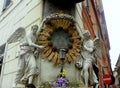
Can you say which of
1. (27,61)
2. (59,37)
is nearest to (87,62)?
(59,37)

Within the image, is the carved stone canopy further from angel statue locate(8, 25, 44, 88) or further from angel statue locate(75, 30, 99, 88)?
angel statue locate(8, 25, 44, 88)

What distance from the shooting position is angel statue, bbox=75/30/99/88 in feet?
22.2

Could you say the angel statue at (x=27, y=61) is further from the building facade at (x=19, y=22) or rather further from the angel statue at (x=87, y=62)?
the angel statue at (x=87, y=62)

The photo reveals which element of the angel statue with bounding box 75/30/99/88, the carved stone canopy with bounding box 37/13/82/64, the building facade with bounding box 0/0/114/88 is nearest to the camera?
the angel statue with bounding box 75/30/99/88

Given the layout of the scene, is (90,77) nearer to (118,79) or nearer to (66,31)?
(66,31)

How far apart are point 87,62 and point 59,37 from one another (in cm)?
98

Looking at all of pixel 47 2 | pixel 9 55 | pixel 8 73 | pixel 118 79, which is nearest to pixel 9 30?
pixel 9 55

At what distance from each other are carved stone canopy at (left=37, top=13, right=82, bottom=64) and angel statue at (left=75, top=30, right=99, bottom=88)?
15cm

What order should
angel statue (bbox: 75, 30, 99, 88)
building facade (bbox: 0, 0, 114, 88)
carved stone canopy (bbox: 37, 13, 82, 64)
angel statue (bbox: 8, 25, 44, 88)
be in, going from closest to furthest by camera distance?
angel statue (bbox: 8, 25, 44, 88) < angel statue (bbox: 75, 30, 99, 88) < carved stone canopy (bbox: 37, 13, 82, 64) < building facade (bbox: 0, 0, 114, 88)

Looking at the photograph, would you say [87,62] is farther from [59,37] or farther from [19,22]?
[19,22]

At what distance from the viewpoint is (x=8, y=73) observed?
8258 mm

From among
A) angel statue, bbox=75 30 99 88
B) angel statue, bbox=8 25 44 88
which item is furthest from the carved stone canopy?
angel statue, bbox=8 25 44 88

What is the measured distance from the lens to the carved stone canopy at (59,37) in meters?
6.97

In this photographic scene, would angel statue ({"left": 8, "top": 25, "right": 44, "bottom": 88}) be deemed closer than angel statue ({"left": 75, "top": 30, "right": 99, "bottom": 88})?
Yes
